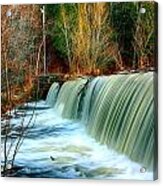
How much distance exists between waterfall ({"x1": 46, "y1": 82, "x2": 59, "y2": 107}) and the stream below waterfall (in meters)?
0.02

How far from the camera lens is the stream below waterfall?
1607 mm

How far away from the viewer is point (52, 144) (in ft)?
5.46

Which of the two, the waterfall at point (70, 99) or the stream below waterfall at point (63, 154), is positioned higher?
the waterfall at point (70, 99)

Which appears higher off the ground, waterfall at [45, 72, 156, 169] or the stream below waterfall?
waterfall at [45, 72, 156, 169]

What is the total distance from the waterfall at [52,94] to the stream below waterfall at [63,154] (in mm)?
16

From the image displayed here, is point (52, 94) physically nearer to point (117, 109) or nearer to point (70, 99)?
point (70, 99)

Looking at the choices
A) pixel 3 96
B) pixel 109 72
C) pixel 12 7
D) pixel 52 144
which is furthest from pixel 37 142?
pixel 12 7

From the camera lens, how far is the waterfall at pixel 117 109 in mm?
1583

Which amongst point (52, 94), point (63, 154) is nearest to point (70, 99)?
point (52, 94)

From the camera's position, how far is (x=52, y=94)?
66.3 inches

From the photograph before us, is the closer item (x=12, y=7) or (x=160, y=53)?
(x=160, y=53)

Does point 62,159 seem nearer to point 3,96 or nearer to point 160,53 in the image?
point 3,96

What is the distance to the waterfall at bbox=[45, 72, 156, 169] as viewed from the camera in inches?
62.3

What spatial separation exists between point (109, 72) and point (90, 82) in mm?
66
